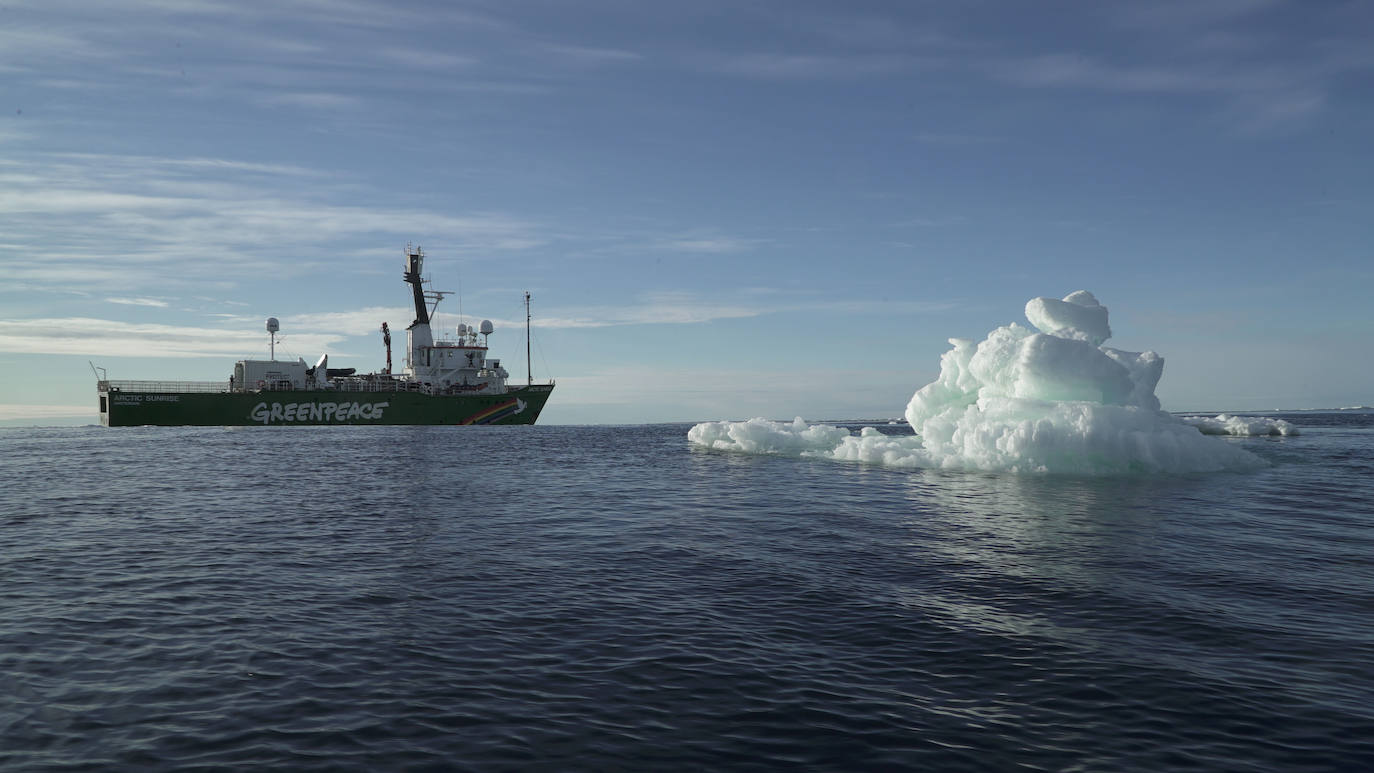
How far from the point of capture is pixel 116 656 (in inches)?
343

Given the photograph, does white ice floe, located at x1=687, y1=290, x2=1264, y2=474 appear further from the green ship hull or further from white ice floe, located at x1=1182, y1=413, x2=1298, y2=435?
the green ship hull

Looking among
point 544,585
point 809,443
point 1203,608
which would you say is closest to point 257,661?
point 544,585

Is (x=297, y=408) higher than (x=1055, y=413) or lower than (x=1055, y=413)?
higher

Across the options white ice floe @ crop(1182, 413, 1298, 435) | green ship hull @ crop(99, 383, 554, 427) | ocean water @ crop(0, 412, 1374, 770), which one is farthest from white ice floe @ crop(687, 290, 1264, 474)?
green ship hull @ crop(99, 383, 554, 427)

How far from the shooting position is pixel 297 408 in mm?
72250

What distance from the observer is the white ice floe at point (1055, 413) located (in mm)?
29625

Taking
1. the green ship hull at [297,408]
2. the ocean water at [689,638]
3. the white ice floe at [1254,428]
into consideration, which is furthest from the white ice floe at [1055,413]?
the green ship hull at [297,408]

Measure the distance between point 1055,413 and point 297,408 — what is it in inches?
2754

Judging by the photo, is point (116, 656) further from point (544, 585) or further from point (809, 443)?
point (809, 443)

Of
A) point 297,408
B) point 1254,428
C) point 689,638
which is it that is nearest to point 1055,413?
point 689,638

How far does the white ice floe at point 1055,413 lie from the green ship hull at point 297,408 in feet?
169

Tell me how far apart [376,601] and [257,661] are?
2627mm

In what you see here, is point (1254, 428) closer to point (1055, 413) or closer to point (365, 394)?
point (1055, 413)

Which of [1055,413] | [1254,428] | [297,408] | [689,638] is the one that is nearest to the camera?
[689,638]
